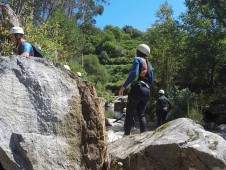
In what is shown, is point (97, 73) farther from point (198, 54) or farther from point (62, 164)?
point (62, 164)

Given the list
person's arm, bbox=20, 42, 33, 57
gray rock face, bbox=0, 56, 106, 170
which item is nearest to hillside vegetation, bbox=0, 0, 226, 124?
person's arm, bbox=20, 42, 33, 57

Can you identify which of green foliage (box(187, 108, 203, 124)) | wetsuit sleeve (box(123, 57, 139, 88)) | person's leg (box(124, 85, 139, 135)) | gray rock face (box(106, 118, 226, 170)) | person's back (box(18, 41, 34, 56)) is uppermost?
person's back (box(18, 41, 34, 56))

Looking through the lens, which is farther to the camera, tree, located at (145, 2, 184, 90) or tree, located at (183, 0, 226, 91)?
tree, located at (145, 2, 184, 90)

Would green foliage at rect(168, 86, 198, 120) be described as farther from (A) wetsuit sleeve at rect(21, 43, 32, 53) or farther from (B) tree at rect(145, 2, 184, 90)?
(A) wetsuit sleeve at rect(21, 43, 32, 53)

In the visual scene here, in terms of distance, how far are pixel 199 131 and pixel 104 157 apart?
138 cm

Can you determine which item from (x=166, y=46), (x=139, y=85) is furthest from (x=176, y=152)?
(x=166, y=46)

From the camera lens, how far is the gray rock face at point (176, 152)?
456cm

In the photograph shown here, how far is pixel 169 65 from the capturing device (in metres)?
28.8

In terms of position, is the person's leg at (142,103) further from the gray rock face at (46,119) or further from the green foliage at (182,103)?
the green foliage at (182,103)

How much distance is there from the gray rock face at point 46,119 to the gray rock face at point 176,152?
0.57m

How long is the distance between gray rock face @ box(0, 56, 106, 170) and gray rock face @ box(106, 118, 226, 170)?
567 millimetres

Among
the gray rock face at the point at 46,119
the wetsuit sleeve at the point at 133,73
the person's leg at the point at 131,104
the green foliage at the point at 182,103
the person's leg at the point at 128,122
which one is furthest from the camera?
the green foliage at the point at 182,103

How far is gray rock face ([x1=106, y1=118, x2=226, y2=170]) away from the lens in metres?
4.56

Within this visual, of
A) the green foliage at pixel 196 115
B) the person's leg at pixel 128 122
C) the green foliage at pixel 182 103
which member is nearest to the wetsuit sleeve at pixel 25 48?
the person's leg at pixel 128 122
